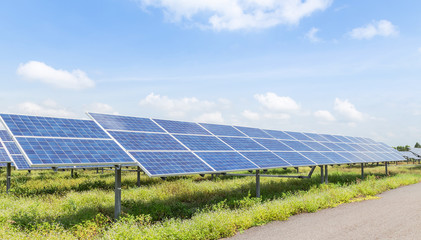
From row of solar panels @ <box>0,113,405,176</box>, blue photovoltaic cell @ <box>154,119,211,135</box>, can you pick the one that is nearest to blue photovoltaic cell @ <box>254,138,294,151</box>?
row of solar panels @ <box>0,113,405,176</box>

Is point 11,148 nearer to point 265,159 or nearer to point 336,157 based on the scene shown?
point 265,159

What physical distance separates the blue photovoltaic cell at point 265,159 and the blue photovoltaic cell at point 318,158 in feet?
12.3

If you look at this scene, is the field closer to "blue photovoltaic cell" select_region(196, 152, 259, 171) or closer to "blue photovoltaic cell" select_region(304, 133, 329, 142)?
"blue photovoltaic cell" select_region(196, 152, 259, 171)

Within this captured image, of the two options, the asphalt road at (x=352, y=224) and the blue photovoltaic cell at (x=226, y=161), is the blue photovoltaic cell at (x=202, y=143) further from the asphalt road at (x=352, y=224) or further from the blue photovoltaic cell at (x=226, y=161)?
the asphalt road at (x=352, y=224)

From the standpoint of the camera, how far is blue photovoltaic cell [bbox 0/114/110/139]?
1163cm

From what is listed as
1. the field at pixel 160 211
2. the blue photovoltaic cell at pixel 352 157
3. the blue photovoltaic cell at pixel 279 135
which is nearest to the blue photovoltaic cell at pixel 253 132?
the blue photovoltaic cell at pixel 279 135

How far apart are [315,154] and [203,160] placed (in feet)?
38.3


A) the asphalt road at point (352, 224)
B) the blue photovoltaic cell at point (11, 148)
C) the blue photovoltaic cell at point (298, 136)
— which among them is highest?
the blue photovoltaic cell at point (298, 136)

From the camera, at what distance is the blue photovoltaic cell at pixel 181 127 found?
1745 centimetres

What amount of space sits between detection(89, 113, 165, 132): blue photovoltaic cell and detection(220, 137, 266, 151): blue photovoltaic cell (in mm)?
4239

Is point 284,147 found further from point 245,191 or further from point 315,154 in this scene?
point 245,191

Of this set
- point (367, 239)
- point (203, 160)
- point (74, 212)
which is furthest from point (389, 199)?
point (74, 212)

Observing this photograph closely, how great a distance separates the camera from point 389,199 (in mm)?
18688

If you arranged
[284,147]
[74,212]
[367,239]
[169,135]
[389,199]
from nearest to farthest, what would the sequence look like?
[367,239] < [74,212] < [169,135] < [389,199] < [284,147]
